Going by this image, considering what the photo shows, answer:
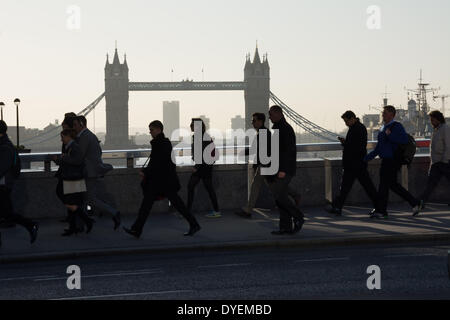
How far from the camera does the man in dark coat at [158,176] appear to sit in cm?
852

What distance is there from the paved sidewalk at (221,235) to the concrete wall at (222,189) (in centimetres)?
49

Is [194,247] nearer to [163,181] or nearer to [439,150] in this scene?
[163,181]

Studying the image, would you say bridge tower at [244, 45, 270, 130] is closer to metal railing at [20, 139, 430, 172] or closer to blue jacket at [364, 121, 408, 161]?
metal railing at [20, 139, 430, 172]

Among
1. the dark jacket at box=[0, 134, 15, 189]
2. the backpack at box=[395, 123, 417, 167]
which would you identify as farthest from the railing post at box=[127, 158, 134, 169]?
the backpack at box=[395, 123, 417, 167]

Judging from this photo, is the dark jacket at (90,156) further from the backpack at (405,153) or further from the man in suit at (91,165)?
the backpack at (405,153)

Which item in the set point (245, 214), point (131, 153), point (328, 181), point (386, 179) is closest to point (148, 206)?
point (245, 214)

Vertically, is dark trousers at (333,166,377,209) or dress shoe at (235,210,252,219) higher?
dark trousers at (333,166,377,209)

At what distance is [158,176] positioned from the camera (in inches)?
337

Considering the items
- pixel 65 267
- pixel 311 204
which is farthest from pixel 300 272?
pixel 311 204

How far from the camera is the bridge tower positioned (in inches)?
5138

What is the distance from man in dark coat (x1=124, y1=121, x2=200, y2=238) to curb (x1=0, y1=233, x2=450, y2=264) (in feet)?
2.58

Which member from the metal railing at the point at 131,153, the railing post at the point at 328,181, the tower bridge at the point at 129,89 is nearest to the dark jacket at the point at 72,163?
the metal railing at the point at 131,153

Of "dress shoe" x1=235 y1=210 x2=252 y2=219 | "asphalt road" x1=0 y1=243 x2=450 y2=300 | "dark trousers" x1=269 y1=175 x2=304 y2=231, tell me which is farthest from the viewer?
"dress shoe" x1=235 y1=210 x2=252 y2=219
